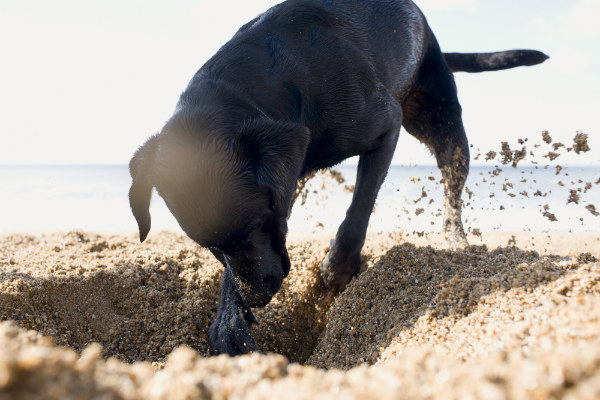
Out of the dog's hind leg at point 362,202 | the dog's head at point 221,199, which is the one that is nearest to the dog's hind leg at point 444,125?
the dog's hind leg at point 362,202

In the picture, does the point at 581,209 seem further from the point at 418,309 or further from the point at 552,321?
the point at 552,321

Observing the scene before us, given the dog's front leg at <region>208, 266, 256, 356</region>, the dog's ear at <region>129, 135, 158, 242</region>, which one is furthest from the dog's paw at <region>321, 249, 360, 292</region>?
the dog's ear at <region>129, 135, 158, 242</region>

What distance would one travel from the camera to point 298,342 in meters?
3.14

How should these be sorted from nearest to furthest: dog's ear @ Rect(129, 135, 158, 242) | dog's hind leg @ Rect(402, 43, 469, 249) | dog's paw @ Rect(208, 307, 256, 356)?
dog's ear @ Rect(129, 135, 158, 242), dog's paw @ Rect(208, 307, 256, 356), dog's hind leg @ Rect(402, 43, 469, 249)

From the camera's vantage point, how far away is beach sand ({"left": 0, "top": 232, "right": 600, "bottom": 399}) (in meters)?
0.91

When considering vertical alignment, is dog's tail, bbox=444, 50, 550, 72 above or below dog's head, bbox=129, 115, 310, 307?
below

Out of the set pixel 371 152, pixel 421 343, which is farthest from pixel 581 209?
pixel 421 343

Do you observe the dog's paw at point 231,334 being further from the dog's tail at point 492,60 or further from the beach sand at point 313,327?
the dog's tail at point 492,60

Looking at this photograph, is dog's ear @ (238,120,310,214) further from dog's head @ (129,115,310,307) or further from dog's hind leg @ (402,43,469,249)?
dog's hind leg @ (402,43,469,249)

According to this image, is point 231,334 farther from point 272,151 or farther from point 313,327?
point 272,151

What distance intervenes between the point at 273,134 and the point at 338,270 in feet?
4.32

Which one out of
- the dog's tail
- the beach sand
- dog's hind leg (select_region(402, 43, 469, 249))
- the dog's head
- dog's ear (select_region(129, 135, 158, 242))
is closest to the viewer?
the beach sand

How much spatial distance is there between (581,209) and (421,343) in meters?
10.9

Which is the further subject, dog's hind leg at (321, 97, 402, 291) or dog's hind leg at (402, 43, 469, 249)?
dog's hind leg at (402, 43, 469, 249)
